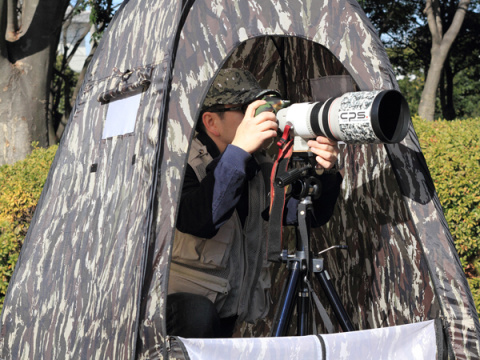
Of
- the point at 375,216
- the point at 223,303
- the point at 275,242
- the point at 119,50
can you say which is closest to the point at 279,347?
the point at 275,242

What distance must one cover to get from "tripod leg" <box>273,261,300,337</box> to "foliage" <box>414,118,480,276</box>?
2379 millimetres

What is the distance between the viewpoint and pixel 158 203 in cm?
237

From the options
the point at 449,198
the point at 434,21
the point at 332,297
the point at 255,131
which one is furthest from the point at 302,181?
the point at 434,21

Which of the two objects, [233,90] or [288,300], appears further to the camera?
[233,90]

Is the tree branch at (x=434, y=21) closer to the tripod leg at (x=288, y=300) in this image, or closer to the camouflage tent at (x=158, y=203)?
the camouflage tent at (x=158, y=203)

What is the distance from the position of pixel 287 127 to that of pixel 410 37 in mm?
18140

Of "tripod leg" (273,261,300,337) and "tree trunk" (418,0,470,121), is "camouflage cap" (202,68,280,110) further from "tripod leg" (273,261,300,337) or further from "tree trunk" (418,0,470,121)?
"tree trunk" (418,0,470,121)

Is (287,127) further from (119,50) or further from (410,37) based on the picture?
(410,37)

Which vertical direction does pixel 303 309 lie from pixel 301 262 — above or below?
below

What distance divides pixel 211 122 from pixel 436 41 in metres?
9.48

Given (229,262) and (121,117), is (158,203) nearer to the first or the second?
(121,117)

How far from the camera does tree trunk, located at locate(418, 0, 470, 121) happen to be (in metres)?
11.2

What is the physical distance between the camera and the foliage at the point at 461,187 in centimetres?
473

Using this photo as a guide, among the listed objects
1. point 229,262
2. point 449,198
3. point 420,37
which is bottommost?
point 229,262
